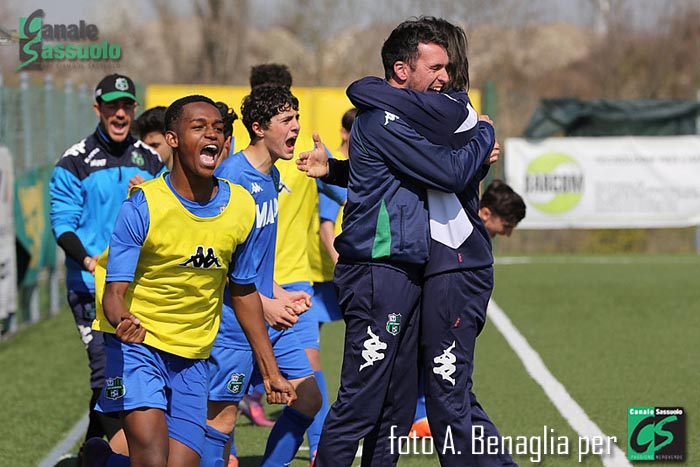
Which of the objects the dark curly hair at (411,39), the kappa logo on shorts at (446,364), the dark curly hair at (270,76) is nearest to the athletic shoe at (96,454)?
the kappa logo on shorts at (446,364)

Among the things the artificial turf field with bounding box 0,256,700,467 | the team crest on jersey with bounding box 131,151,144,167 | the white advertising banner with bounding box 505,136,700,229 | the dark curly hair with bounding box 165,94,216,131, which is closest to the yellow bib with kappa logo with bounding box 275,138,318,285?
the team crest on jersey with bounding box 131,151,144,167

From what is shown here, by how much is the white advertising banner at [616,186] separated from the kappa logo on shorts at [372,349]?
14226 mm

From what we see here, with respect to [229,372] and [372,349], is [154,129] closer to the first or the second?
[229,372]

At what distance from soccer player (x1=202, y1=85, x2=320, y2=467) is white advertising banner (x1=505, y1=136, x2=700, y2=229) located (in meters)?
13.1

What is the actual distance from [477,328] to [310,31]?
95.6ft

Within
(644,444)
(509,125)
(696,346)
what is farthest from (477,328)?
(509,125)

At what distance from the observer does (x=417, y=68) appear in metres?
5.40

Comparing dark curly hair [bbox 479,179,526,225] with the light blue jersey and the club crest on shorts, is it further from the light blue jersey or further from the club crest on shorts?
the club crest on shorts

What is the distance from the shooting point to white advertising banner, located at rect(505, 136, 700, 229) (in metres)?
19.4

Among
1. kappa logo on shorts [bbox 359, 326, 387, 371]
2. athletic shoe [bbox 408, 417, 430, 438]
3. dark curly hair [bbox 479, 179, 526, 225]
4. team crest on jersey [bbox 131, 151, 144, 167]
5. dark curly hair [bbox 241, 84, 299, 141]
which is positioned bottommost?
athletic shoe [bbox 408, 417, 430, 438]

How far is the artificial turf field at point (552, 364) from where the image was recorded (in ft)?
26.8

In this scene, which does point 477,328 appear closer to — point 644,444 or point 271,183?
point 271,183

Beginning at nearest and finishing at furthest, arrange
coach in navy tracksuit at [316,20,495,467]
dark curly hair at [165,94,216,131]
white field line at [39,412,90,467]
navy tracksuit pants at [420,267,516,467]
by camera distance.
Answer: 1. coach in navy tracksuit at [316,20,495,467]
2. navy tracksuit pants at [420,267,516,467]
3. dark curly hair at [165,94,216,131]
4. white field line at [39,412,90,467]

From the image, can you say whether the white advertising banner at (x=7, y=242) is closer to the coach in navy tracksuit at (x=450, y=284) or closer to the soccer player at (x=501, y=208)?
the soccer player at (x=501, y=208)
